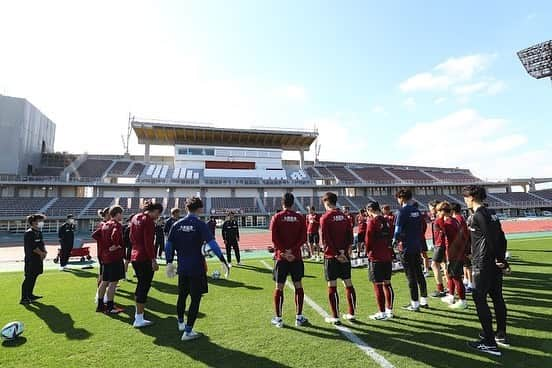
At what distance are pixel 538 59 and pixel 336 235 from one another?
42502 mm

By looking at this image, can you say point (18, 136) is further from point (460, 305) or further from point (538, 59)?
point (538, 59)

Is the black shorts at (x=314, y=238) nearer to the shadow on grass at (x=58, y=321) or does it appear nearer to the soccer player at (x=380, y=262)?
the soccer player at (x=380, y=262)

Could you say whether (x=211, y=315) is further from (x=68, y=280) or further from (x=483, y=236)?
(x=68, y=280)

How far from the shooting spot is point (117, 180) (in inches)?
1644

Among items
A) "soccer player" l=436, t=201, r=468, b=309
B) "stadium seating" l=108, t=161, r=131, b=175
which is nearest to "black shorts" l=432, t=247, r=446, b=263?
"soccer player" l=436, t=201, r=468, b=309

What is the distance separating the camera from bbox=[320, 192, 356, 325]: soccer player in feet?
15.5

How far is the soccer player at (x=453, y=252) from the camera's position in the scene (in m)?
5.55

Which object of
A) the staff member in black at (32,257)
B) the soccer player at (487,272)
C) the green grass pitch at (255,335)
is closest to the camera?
the green grass pitch at (255,335)

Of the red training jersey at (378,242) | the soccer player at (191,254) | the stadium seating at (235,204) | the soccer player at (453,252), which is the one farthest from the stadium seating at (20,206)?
the soccer player at (453,252)

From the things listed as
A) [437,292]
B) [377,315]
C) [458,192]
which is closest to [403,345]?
[377,315]

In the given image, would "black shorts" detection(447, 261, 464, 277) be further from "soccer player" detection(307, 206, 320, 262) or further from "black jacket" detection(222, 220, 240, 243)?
"black jacket" detection(222, 220, 240, 243)

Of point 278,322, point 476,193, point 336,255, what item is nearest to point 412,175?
point 476,193

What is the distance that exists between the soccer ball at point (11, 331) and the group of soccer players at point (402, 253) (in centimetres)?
386

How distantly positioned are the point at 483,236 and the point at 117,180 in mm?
45794
